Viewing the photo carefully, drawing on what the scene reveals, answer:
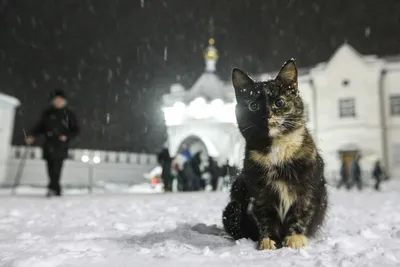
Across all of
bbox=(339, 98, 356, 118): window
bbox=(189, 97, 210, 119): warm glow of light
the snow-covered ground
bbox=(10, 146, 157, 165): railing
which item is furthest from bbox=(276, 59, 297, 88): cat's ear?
bbox=(339, 98, 356, 118): window

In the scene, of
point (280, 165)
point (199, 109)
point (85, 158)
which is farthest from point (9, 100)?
point (280, 165)

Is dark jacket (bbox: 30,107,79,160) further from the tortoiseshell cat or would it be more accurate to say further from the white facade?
the white facade

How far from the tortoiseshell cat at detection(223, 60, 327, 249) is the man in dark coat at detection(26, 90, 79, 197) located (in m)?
6.95

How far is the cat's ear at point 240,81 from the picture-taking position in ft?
10.9

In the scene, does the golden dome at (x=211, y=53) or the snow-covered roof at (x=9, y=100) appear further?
the golden dome at (x=211, y=53)

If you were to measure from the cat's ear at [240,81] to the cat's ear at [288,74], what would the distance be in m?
0.23

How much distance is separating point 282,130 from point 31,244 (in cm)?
219

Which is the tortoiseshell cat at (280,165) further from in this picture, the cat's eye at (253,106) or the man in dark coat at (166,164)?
the man in dark coat at (166,164)

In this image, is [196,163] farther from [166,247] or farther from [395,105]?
[395,105]

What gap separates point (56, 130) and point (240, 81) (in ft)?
23.2

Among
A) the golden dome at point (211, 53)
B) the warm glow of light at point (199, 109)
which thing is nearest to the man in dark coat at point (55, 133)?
the warm glow of light at point (199, 109)

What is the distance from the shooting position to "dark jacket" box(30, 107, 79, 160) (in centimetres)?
917

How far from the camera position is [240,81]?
337cm

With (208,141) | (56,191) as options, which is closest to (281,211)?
(56,191)
